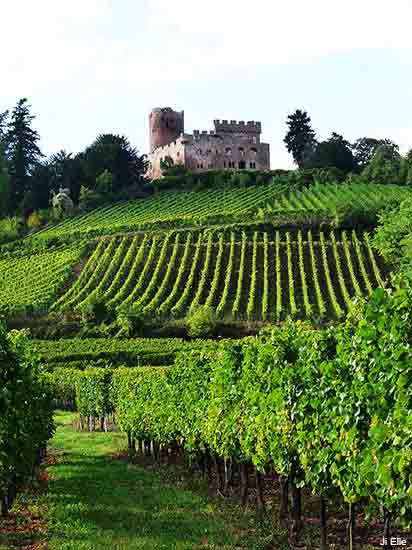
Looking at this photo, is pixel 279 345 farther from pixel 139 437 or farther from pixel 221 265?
pixel 221 265

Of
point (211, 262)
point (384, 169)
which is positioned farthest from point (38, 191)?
point (384, 169)

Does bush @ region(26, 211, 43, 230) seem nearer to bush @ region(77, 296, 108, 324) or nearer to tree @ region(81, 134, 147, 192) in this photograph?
tree @ region(81, 134, 147, 192)

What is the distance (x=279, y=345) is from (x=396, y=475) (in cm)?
560

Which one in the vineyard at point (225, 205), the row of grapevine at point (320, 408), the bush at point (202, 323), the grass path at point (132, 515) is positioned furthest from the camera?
the vineyard at point (225, 205)

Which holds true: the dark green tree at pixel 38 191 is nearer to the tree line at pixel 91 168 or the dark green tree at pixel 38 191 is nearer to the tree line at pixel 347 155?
the tree line at pixel 91 168

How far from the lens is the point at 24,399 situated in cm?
1684

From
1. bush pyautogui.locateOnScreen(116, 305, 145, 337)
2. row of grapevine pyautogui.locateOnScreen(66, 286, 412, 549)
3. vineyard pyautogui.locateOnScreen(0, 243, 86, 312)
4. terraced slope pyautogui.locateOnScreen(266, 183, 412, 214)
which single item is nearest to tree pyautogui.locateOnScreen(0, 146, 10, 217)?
vineyard pyautogui.locateOnScreen(0, 243, 86, 312)

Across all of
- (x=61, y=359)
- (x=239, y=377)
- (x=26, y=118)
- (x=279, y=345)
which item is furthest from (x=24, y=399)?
(x=26, y=118)

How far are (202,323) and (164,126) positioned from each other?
8558cm

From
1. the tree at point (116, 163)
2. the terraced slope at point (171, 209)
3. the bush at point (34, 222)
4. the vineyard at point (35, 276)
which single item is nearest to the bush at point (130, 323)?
the vineyard at point (35, 276)

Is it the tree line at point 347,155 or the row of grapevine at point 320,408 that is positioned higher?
the tree line at point 347,155

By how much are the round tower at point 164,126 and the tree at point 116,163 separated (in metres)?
19.8

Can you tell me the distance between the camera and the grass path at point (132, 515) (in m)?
13.3

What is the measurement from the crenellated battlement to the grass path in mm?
110444
